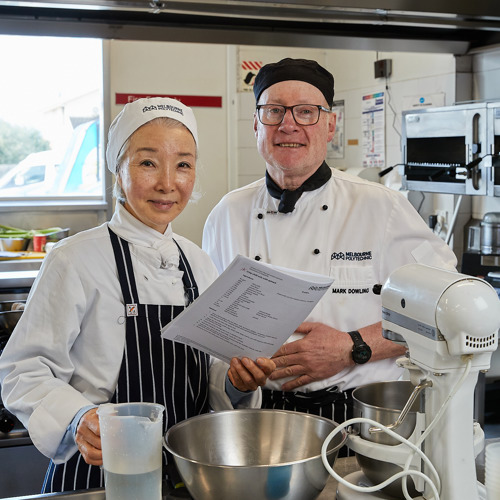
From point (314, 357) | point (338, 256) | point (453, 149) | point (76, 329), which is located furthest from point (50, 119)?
point (76, 329)

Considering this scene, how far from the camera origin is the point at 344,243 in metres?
2.24

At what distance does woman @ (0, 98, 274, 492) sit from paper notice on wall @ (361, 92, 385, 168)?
4.21 metres

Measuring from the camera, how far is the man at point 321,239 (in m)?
2.11

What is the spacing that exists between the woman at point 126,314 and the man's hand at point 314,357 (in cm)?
31

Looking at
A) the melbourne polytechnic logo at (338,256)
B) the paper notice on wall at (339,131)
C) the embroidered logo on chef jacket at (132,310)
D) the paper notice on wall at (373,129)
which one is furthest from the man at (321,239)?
the paper notice on wall at (339,131)

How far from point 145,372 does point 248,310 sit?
0.33 meters

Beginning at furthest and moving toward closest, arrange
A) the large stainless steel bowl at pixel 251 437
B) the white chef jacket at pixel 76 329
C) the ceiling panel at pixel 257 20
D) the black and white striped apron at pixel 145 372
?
the ceiling panel at pixel 257 20
the black and white striped apron at pixel 145 372
the white chef jacket at pixel 76 329
the large stainless steel bowl at pixel 251 437

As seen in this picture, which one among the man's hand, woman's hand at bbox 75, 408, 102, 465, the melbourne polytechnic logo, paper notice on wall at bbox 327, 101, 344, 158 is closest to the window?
paper notice on wall at bbox 327, 101, 344, 158

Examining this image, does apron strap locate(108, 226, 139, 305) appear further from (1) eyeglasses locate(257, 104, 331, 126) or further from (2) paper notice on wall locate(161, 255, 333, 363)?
(1) eyeglasses locate(257, 104, 331, 126)

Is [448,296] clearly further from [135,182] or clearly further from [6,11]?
[6,11]

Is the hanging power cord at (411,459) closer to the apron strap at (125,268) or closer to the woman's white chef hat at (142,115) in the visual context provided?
the apron strap at (125,268)

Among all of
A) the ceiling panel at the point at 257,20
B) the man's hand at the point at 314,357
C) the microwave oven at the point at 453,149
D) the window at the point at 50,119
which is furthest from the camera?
the window at the point at 50,119

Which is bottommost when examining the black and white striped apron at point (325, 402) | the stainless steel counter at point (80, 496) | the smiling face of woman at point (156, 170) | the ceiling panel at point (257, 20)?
the black and white striped apron at point (325, 402)

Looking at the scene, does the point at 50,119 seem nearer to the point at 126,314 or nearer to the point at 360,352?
the point at 360,352
